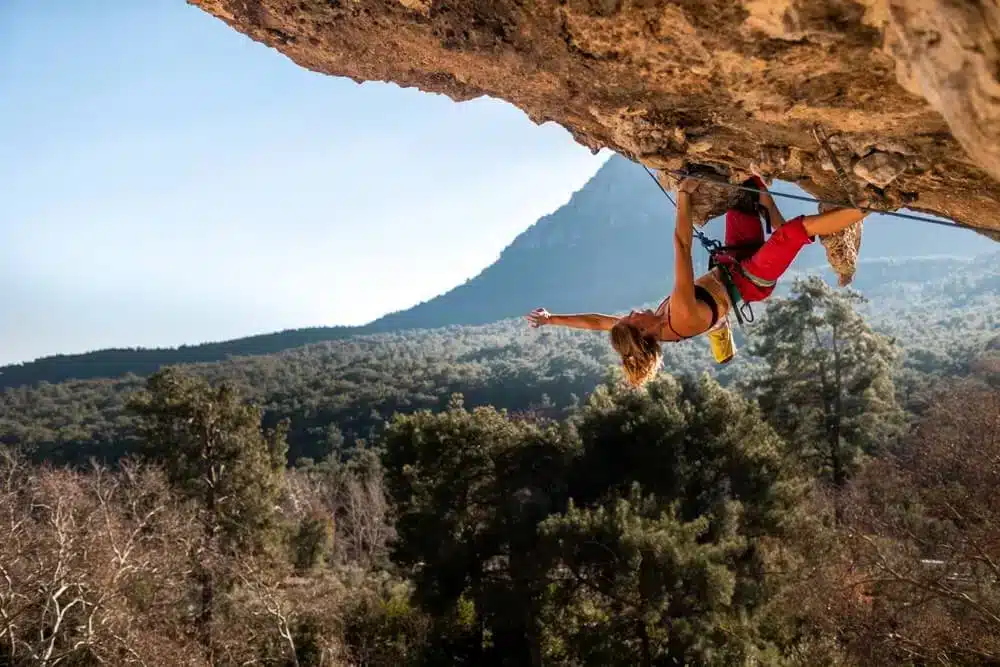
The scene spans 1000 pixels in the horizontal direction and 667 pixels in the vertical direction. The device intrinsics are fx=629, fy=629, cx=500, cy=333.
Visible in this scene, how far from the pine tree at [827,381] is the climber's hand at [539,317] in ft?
64.5

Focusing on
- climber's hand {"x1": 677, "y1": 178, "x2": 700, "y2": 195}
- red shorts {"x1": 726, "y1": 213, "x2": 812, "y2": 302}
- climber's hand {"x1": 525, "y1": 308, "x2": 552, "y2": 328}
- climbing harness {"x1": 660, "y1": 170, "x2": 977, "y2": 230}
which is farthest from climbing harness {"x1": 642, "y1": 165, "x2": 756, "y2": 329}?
climber's hand {"x1": 525, "y1": 308, "x2": 552, "y2": 328}

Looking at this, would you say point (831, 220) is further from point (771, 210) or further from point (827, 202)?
point (771, 210)

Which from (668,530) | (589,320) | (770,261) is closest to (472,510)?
(668,530)

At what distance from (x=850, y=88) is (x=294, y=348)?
13120 cm

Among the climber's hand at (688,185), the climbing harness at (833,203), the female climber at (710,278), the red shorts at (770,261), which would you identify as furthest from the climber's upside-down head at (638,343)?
the climbing harness at (833,203)

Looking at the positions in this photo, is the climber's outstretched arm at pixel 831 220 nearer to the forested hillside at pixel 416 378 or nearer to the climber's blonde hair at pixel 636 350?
the climber's blonde hair at pixel 636 350

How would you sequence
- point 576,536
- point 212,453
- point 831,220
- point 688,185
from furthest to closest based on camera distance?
point 212,453 → point 576,536 → point 688,185 → point 831,220

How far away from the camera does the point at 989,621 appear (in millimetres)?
7918

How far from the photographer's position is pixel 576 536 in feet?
40.6

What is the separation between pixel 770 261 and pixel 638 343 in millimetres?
853

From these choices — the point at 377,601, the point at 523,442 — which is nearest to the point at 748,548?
the point at 523,442

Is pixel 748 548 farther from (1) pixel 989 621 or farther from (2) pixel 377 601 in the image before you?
(2) pixel 377 601

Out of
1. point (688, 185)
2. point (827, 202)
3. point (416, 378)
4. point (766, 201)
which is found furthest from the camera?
point (416, 378)

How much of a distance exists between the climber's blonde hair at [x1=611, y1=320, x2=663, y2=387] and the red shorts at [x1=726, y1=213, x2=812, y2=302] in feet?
1.95
